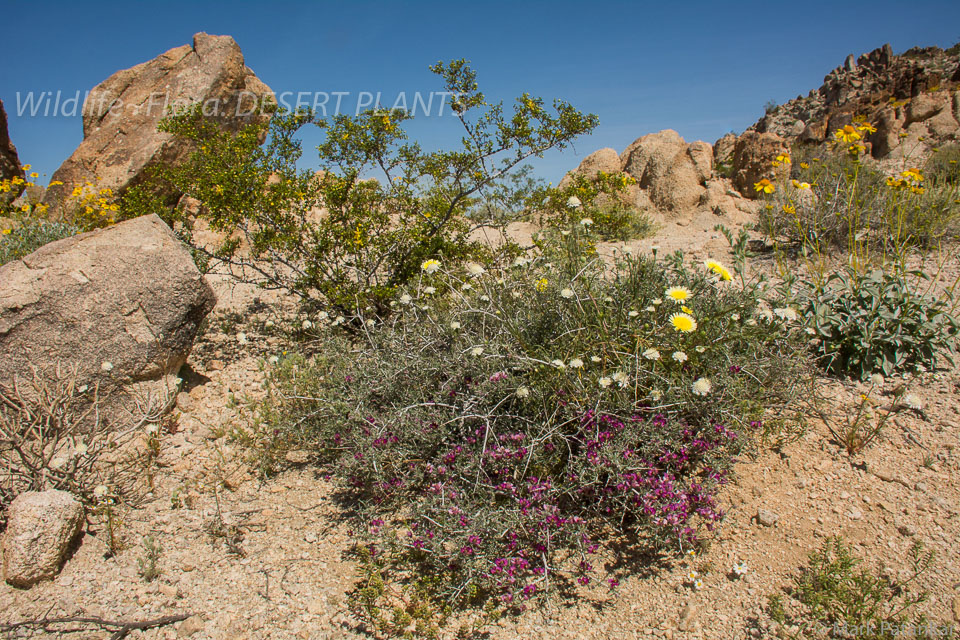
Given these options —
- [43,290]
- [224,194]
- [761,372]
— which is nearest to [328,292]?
[224,194]

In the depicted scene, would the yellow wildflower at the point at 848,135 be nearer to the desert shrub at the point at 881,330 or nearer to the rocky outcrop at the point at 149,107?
the desert shrub at the point at 881,330

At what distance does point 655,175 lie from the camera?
33.1ft

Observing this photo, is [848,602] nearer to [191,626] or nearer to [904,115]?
[191,626]

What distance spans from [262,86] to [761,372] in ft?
33.7

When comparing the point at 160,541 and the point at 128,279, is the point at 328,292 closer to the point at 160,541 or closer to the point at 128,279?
the point at 128,279

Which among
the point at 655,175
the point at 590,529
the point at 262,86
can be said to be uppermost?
the point at 262,86

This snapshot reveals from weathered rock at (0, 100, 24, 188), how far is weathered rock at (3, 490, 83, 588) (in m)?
12.3

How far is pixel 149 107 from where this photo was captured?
884 cm

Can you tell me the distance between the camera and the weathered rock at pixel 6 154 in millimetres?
11234

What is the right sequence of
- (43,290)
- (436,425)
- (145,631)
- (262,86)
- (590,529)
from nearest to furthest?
(145,631) < (590,529) < (436,425) < (43,290) < (262,86)

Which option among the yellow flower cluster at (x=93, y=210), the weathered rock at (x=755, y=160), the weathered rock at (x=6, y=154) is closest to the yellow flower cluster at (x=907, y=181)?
the weathered rock at (x=755, y=160)

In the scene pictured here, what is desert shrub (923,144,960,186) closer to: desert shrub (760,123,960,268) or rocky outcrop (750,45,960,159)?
rocky outcrop (750,45,960,159)

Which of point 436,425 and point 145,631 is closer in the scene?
point 145,631

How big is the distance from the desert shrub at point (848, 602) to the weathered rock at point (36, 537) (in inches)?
125
